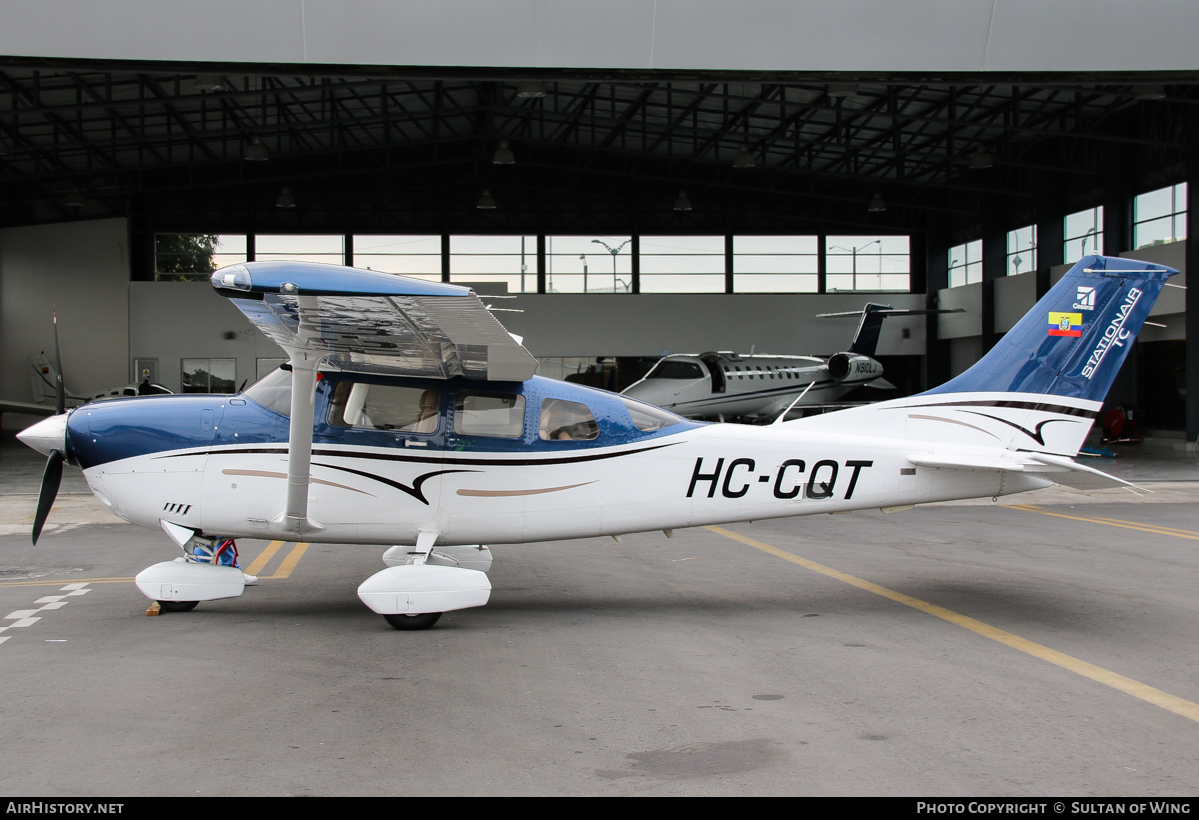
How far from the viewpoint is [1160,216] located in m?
27.7

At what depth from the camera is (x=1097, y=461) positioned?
22438mm

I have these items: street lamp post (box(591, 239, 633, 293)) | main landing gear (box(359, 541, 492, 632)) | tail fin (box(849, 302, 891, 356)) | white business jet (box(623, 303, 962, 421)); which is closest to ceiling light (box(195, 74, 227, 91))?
white business jet (box(623, 303, 962, 421))

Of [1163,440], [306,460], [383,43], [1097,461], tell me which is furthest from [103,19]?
[1163,440]

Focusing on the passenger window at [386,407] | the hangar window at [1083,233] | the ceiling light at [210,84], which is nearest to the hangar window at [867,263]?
the hangar window at [1083,233]

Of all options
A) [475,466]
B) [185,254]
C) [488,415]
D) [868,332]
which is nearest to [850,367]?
[868,332]

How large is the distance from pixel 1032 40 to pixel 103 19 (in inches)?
597

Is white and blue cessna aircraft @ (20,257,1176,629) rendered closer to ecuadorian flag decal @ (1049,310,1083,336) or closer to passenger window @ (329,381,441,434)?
passenger window @ (329,381,441,434)

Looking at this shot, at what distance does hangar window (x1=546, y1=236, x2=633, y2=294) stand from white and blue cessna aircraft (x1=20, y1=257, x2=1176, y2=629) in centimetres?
3161

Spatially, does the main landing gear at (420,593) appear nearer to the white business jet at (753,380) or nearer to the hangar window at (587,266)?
the white business jet at (753,380)

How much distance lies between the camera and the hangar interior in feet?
91.6

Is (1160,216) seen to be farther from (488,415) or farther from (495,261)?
(488,415)

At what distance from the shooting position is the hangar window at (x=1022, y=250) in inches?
1353

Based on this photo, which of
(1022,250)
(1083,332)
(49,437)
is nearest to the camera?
(49,437)

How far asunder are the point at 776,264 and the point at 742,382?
493 inches
